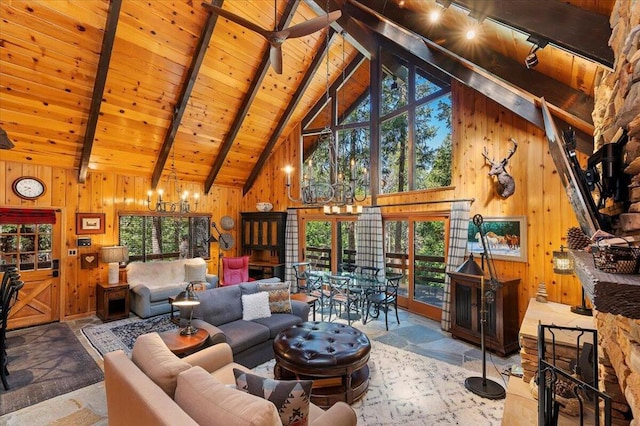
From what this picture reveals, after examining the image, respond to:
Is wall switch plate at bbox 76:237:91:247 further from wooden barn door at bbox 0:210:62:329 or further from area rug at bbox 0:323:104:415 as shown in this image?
area rug at bbox 0:323:104:415

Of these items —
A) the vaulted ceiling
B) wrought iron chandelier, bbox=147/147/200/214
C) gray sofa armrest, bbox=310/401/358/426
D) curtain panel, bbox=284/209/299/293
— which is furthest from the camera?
curtain panel, bbox=284/209/299/293

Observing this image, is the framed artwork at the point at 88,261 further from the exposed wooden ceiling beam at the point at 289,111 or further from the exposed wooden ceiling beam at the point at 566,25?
the exposed wooden ceiling beam at the point at 566,25

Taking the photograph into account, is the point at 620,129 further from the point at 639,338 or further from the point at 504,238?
the point at 504,238

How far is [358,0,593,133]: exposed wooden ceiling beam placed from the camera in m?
2.75

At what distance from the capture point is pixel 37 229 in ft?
18.4

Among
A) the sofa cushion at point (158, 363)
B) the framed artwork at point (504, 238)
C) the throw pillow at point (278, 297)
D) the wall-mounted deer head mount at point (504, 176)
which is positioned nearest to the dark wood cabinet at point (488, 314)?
the framed artwork at point (504, 238)

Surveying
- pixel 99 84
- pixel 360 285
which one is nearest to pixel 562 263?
pixel 360 285

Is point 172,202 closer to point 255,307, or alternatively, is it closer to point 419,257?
point 255,307

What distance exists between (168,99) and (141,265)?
11.3 feet

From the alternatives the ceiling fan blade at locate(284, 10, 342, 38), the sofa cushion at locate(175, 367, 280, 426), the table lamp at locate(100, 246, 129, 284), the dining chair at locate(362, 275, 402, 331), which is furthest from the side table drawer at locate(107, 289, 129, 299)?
the ceiling fan blade at locate(284, 10, 342, 38)

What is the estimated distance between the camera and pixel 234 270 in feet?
24.3

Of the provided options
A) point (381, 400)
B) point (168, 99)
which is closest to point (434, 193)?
point (381, 400)

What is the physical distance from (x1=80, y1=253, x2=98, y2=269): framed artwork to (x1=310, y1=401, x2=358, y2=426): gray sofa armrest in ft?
19.8

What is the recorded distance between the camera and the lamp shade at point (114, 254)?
231 inches
